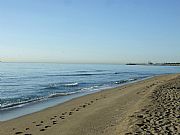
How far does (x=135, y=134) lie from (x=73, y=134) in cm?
197

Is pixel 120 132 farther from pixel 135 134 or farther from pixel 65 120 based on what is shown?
pixel 65 120

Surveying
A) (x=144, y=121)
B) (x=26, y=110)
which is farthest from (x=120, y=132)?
(x=26, y=110)

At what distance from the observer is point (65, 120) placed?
10766 mm

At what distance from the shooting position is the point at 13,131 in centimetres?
962

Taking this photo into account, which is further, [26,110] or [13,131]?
[26,110]

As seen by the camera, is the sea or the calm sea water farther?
the calm sea water

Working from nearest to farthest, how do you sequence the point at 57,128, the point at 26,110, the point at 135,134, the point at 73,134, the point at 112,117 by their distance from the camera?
the point at 135,134
the point at 73,134
the point at 57,128
the point at 112,117
the point at 26,110

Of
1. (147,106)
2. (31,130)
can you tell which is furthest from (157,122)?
(31,130)

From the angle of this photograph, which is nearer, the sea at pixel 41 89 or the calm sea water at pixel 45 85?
the sea at pixel 41 89

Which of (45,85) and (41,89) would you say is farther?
(45,85)

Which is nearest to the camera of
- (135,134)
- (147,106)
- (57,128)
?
(135,134)

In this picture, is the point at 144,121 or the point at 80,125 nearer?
the point at 144,121

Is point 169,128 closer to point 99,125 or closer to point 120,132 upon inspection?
point 120,132

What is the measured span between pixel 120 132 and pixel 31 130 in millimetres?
3132
